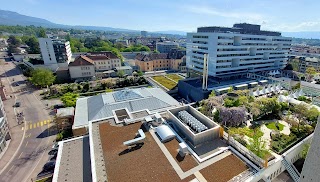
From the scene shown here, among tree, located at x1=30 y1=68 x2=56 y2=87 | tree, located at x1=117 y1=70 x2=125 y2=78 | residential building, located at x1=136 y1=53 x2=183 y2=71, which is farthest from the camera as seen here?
residential building, located at x1=136 y1=53 x2=183 y2=71

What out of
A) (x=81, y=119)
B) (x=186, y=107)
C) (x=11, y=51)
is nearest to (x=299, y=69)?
(x=186, y=107)

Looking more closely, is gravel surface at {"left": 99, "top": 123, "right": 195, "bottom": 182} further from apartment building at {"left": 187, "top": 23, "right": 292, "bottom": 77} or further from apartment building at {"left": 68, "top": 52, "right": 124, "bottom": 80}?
apartment building at {"left": 68, "top": 52, "right": 124, "bottom": 80}

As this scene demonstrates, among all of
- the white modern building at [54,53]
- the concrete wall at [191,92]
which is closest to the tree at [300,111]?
the concrete wall at [191,92]

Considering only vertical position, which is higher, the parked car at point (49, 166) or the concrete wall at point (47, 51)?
the concrete wall at point (47, 51)

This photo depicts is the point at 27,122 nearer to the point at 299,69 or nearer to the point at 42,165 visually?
the point at 42,165

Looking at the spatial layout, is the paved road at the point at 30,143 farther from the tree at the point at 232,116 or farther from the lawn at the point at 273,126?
the lawn at the point at 273,126

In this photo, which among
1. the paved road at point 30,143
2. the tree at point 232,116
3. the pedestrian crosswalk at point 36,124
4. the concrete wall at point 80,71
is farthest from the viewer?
the concrete wall at point 80,71

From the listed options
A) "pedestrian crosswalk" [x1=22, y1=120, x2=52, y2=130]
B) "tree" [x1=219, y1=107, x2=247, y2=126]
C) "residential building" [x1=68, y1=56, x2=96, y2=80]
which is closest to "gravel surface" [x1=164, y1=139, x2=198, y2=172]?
"tree" [x1=219, y1=107, x2=247, y2=126]
